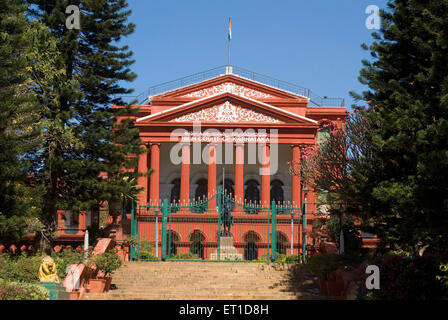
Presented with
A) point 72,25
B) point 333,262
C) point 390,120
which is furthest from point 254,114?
point 390,120

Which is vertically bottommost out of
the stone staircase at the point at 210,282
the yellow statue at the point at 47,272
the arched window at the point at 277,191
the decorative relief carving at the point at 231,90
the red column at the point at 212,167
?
the stone staircase at the point at 210,282

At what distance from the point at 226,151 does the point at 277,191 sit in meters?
4.79

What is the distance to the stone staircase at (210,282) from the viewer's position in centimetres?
1620

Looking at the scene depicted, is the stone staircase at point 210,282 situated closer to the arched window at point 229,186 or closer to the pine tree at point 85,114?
the pine tree at point 85,114

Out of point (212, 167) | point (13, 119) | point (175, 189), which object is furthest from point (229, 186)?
point (13, 119)

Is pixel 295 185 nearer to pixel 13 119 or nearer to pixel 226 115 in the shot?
pixel 226 115

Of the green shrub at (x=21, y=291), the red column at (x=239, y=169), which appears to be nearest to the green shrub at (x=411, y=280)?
the green shrub at (x=21, y=291)

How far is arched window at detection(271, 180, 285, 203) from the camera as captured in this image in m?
37.9

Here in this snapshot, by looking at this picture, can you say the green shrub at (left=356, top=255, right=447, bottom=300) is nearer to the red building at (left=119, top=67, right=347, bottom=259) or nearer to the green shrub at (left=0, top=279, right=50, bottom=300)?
the green shrub at (left=0, top=279, right=50, bottom=300)

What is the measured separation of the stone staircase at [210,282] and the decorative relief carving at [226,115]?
14131 millimetres

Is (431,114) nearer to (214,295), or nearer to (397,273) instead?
(397,273)

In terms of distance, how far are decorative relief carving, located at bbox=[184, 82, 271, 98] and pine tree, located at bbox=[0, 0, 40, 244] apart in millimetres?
19855

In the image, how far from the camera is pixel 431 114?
1286 centimetres
